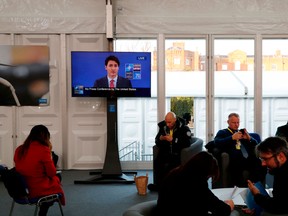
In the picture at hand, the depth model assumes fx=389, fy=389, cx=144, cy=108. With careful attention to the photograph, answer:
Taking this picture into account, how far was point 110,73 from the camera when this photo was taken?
5.93 m

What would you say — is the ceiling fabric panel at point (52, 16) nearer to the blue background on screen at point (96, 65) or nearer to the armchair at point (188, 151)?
the blue background on screen at point (96, 65)

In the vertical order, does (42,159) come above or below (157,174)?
above

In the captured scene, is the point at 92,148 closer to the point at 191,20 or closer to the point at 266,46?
the point at 191,20

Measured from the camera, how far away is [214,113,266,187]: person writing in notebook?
4.75 m

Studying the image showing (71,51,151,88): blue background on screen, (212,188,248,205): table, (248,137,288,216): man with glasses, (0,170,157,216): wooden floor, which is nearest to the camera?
(248,137,288,216): man with glasses

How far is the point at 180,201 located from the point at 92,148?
4.50 metres

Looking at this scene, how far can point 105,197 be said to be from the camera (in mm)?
5027

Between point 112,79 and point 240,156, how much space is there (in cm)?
226

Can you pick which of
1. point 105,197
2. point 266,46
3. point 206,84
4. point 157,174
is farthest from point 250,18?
point 105,197

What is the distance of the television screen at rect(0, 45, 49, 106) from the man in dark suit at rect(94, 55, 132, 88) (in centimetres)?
125

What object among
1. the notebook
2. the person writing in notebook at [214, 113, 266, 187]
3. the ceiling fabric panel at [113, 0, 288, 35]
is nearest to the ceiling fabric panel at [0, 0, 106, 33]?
the ceiling fabric panel at [113, 0, 288, 35]

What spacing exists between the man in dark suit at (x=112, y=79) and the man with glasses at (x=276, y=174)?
3.66 m

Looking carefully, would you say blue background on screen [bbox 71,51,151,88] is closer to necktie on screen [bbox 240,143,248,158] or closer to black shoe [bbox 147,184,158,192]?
black shoe [bbox 147,184,158,192]

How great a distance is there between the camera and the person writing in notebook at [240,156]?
15.6 feet
